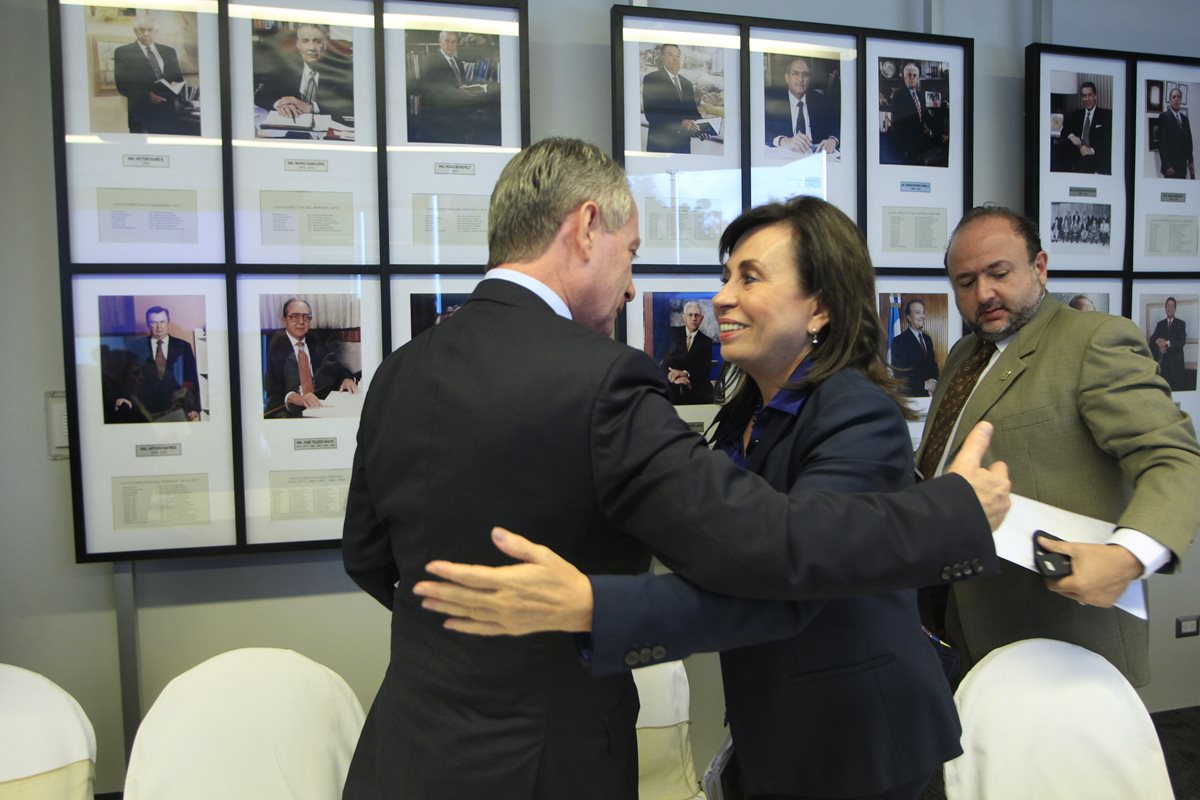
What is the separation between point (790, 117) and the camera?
8.75 ft

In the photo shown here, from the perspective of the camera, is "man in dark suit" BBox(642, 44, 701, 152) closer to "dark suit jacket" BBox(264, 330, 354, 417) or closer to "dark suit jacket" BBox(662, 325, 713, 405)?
"dark suit jacket" BBox(662, 325, 713, 405)

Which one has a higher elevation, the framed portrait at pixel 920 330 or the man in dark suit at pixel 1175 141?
the man in dark suit at pixel 1175 141

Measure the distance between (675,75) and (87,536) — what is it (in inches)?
88.0

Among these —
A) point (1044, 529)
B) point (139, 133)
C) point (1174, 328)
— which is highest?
point (139, 133)

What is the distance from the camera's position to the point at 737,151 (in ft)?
8.61

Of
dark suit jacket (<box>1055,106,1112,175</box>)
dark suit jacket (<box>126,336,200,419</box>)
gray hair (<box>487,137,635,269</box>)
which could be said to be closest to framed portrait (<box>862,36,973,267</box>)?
dark suit jacket (<box>1055,106,1112,175</box>)

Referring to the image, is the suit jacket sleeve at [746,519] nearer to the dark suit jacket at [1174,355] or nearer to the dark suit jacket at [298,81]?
the dark suit jacket at [298,81]

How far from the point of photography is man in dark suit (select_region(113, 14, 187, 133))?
2189 millimetres

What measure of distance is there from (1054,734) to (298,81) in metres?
2.50

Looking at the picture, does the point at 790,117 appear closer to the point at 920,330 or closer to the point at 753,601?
the point at 920,330

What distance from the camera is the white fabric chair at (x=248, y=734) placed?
1.54 m

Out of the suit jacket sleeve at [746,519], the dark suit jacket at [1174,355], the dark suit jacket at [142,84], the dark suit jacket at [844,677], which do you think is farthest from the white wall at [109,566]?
the suit jacket sleeve at [746,519]

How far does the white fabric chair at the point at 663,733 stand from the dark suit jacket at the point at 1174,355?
2398 millimetres

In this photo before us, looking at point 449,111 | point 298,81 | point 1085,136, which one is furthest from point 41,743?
point 1085,136
